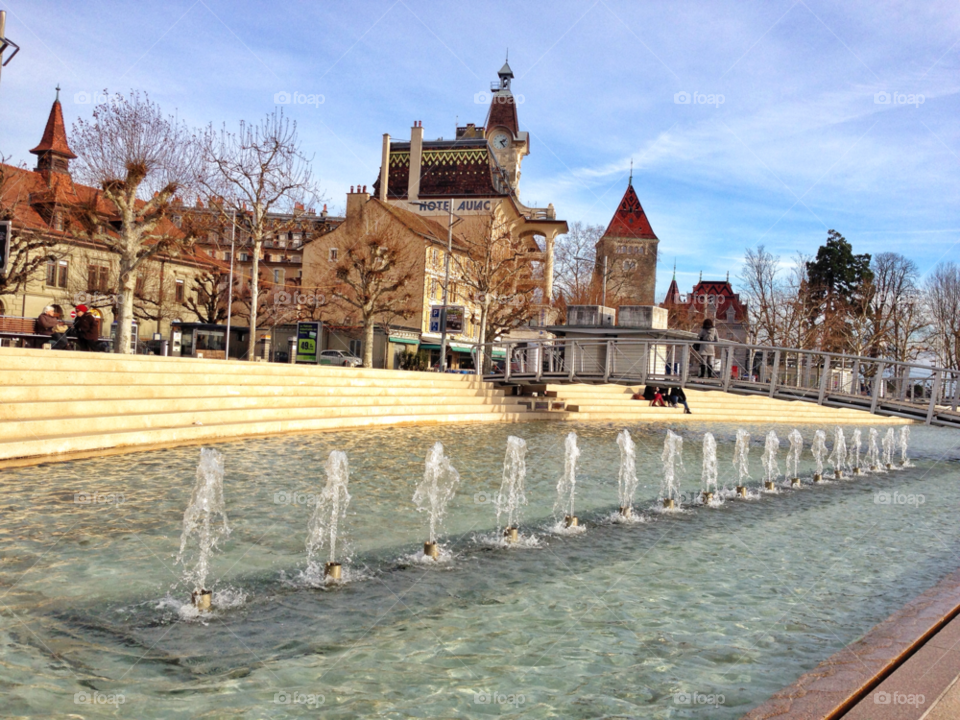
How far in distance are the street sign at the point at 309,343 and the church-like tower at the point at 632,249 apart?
52.3m

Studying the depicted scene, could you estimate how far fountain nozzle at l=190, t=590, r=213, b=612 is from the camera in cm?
603

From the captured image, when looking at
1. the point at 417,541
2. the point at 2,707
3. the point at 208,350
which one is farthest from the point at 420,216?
the point at 2,707

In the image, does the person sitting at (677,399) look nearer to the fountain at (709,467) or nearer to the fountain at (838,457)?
the fountain at (838,457)

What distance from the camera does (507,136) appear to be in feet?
296

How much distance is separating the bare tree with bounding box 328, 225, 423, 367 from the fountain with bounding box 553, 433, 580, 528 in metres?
29.5

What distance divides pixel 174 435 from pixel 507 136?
81.1m

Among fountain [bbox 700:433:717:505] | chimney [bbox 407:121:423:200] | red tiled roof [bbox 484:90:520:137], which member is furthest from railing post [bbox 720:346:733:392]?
red tiled roof [bbox 484:90:520:137]

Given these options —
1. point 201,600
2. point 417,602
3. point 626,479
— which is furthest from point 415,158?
point 201,600

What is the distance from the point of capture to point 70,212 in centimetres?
3028

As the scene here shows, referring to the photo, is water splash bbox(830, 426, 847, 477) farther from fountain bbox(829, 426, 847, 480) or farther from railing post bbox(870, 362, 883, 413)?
railing post bbox(870, 362, 883, 413)

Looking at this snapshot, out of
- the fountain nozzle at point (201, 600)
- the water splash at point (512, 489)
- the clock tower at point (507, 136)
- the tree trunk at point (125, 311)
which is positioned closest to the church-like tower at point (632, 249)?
the clock tower at point (507, 136)

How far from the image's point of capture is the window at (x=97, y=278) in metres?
48.9

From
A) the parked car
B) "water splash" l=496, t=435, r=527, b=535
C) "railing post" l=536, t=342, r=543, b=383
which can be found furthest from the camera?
the parked car

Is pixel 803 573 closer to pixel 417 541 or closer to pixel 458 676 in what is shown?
pixel 417 541
